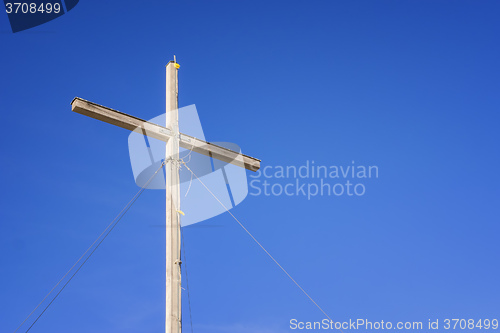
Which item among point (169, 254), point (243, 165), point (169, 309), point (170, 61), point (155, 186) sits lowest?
point (169, 309)

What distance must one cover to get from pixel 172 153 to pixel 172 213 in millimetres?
1127

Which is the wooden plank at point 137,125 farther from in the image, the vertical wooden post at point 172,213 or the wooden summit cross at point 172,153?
the vertical wooden post at point 172,213

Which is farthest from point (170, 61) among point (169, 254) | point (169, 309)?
point (169, 309)

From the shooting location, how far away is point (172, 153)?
10.6m

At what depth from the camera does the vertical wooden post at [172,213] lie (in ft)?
30.3

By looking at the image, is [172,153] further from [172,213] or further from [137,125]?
[172,213]

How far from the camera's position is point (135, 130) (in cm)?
1071

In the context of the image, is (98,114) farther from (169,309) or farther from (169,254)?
(169,309)

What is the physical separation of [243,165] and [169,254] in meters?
2.77

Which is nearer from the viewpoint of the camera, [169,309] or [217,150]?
[169,309]

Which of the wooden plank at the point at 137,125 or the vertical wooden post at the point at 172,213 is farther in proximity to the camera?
the wooden plank at the point at 137,125

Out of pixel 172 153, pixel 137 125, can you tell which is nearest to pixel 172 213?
pixel 172 153

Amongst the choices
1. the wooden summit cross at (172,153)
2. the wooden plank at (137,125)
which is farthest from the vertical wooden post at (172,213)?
the wooden plank at (137,125)

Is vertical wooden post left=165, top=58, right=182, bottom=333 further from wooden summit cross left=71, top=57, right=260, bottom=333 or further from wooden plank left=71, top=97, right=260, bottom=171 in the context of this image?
wooden plank left=71, top=97, right=260, bottom=171
